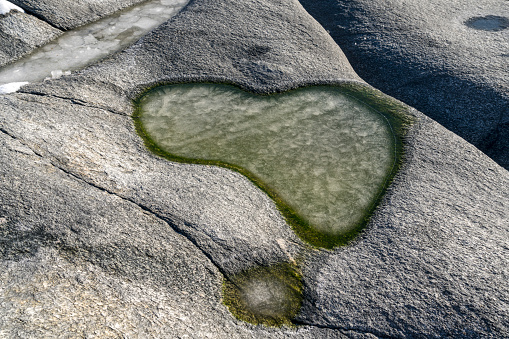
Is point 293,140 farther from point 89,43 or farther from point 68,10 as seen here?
point 68,10

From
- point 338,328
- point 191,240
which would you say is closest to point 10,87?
point 191,240

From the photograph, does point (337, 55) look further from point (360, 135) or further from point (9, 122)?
point (9, 122)

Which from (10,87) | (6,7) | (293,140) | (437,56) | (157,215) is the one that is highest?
(6,7)

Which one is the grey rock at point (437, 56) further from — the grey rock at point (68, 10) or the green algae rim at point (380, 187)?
the grey rock at point (68, 10)

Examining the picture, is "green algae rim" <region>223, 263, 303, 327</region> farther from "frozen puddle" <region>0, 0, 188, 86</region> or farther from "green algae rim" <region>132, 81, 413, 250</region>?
"frozen puddle" <region>0, 0, 188, 86</region>

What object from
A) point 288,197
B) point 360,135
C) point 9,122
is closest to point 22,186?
point 9,122

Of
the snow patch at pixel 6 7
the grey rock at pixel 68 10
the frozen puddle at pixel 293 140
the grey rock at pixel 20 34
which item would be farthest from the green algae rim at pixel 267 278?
the snow patch at pixel 6 7

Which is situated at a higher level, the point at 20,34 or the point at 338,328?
the point at 20,34
